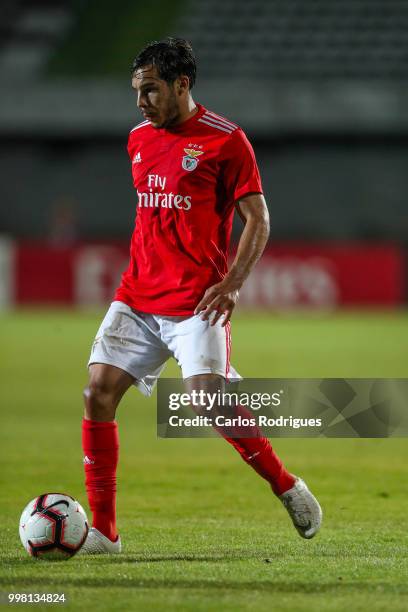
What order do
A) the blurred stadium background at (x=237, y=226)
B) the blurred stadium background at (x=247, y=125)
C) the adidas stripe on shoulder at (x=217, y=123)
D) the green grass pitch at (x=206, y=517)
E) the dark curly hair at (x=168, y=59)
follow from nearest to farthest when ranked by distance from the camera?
the green grass pitch at (x=206, y=517) < the dark curly hair at (x=168, y=59) < the adidas stripe on shoulder at (x=217, y=123) < the blurred stadium background at (x=237, y=226) < the blurred stadium background at (x=247, y=125)

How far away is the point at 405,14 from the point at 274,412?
25382mm

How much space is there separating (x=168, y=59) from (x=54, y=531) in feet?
6.83

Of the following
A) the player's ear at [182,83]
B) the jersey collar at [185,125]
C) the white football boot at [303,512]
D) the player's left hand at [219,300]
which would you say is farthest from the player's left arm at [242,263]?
the white football boot at [303,512]

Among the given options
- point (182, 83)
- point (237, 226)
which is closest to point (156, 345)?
point (182, 83)

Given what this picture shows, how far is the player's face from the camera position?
5.21 meters

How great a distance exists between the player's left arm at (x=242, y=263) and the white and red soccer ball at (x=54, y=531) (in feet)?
3.35

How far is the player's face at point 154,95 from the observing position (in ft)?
17.1

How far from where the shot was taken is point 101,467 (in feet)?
17.1

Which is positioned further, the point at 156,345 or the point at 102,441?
the point at 156,345

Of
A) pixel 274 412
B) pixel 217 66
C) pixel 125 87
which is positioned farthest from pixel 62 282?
pixel 274 412

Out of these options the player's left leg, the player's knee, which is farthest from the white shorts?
the player's knee

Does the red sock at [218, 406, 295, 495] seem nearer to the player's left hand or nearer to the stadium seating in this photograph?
the player's left hand

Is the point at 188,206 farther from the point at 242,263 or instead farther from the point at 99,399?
the point at 99,399

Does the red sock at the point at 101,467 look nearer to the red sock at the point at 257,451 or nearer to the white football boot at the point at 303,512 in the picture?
the red sock at the point at 257,451
